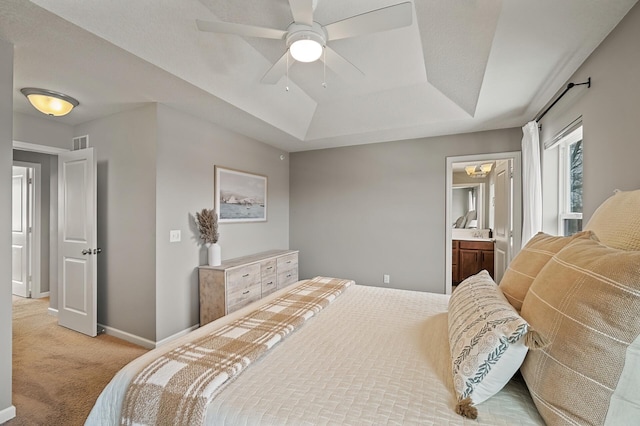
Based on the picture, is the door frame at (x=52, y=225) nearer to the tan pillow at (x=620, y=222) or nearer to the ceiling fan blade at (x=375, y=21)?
the ceiling fan blade at (x=375, y=21)

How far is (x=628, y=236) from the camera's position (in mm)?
1104

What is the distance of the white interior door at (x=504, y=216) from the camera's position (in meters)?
3.74

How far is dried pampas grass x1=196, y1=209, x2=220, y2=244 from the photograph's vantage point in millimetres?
3148

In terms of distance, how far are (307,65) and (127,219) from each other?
243 centimetres

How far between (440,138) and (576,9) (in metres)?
2.47

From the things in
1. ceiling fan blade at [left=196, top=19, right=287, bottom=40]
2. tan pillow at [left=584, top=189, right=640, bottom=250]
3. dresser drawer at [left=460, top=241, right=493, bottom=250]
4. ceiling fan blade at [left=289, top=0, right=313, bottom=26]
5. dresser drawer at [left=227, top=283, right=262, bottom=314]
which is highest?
ceiling fan blade at [left=289, top=0, right=313, bottom=26]

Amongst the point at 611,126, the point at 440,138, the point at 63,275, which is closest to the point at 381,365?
the point at 611,126

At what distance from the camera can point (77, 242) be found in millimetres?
3191

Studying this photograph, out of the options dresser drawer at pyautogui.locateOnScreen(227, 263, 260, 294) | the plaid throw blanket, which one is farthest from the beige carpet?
the plaid throw blanket

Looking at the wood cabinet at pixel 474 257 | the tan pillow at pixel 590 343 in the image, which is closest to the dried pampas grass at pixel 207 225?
the tan pillow at pixel 590 343

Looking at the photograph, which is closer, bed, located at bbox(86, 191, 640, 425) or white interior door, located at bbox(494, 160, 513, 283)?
bed, located at bbox(86, 191, 640, 425)

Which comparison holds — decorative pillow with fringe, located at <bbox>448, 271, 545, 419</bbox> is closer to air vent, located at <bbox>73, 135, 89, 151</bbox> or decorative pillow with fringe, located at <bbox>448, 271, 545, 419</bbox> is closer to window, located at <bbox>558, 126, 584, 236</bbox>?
window, located at <bbox>558, 126, 584, 236</bbox>

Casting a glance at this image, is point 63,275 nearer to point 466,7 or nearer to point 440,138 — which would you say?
point 466,7

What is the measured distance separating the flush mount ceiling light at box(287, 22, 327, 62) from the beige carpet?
2.75m
